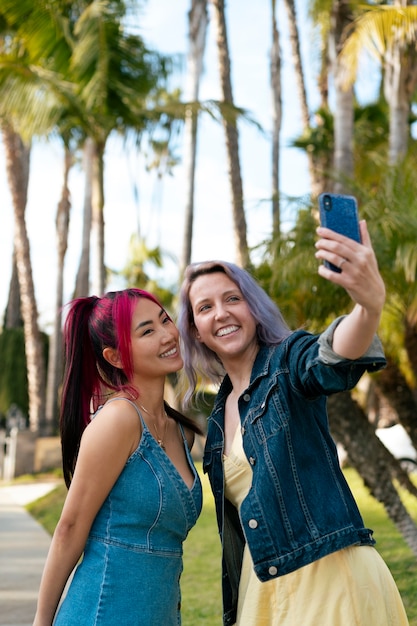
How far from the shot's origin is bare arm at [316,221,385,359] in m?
1.97

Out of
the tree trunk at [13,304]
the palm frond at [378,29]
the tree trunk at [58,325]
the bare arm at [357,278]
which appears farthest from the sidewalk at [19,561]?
the tree trunk at [13,304]

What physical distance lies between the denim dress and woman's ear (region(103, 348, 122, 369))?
234 millimetres

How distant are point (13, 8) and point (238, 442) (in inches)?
622

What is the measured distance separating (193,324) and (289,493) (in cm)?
75

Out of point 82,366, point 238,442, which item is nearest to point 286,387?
point 238,442

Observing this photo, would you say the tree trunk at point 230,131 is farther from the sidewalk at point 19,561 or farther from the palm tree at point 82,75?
the sidewalk at point 19,561

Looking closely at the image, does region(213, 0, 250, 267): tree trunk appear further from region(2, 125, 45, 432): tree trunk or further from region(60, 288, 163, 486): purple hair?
region(60, 288, 163, 486): purple hair

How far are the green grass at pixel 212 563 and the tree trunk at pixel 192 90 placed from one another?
6.17 meters

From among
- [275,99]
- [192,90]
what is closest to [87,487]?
[192,90]

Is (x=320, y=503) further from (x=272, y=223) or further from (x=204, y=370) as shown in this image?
(x=272, y=223)

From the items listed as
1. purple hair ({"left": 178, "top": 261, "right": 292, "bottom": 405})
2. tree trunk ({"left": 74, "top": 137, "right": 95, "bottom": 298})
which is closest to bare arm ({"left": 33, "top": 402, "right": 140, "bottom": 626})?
purple hair ({"left": 178, "top": 261, "right": 292, "bottom": 405})

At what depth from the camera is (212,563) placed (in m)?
8.61

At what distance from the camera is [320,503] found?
2.50m

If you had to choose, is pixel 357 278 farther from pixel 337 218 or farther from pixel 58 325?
pixel 58 325
